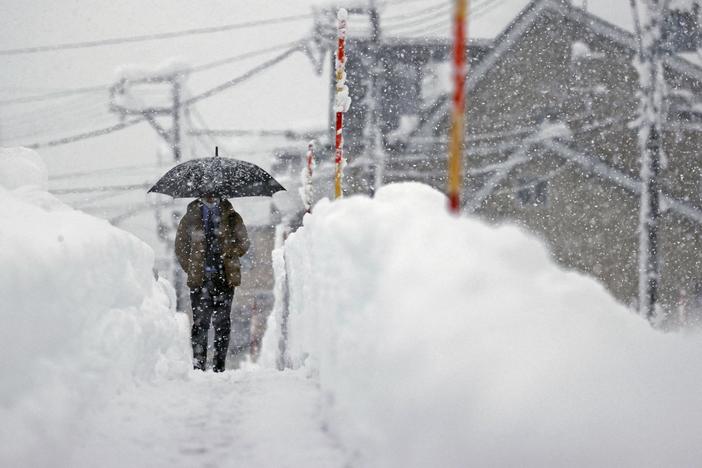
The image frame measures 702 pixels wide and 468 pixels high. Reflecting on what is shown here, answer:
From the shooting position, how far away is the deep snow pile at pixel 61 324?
315 cm

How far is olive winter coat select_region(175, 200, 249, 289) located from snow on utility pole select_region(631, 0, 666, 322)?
9.06 m

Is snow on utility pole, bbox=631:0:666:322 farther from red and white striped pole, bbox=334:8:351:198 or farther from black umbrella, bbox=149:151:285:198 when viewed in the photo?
black umbrella, bbox=149:151:285:198

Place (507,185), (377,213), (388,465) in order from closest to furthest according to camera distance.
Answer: (388,465)
(377,213)
(507,185)

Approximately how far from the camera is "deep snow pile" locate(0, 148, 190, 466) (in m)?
3.15

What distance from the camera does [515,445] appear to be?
2.29m

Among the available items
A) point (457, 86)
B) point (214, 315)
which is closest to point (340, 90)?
point (214, 315)

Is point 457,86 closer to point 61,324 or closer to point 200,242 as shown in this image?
point 61,324

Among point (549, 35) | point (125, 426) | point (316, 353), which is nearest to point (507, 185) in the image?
point (549, 35)

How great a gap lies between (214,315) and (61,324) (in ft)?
11.3

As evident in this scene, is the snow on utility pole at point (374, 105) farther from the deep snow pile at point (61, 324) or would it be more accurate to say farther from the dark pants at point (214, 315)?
the deep snow pile at point (61, 324)

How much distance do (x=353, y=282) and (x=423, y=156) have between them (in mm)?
19407

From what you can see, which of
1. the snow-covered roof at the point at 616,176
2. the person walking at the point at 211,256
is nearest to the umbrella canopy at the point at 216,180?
the person walking at the point at 211,256

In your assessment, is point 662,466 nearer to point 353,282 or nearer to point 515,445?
point 515,445

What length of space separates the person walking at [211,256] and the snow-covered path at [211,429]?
1.44m
